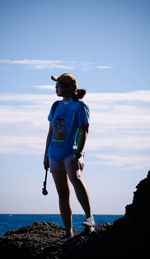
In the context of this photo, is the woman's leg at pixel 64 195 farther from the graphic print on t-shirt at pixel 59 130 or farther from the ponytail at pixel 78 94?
the ponytail at pixel 78 94

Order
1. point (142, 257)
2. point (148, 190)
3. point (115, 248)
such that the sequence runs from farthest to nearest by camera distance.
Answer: point (148, 190) < point (115, 248) < point (142, 257)

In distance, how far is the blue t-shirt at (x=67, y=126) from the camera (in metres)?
6.24

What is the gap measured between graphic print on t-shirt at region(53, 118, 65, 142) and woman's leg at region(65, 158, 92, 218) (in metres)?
0.45

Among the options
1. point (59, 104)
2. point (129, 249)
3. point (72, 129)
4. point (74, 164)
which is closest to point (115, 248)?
point (129, 249)

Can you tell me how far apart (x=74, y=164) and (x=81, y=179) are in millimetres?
256

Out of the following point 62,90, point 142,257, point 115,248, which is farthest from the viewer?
point 62,90

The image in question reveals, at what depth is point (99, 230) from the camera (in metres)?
6.32

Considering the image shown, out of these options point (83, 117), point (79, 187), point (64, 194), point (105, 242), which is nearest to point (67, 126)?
point (83, 117)

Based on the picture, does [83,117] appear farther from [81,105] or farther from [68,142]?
[68,142]

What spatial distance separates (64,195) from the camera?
652cm

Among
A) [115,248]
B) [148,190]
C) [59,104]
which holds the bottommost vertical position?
[115,248]

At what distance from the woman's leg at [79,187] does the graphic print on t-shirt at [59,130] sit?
1.47 feet

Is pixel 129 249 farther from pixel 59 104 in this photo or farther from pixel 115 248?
pixel 59 104

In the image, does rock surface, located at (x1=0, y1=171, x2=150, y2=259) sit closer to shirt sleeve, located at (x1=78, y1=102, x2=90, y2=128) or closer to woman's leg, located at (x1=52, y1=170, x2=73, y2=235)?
woman's leg, located at (x1=52, y1=170, x2=73, y2=235)
